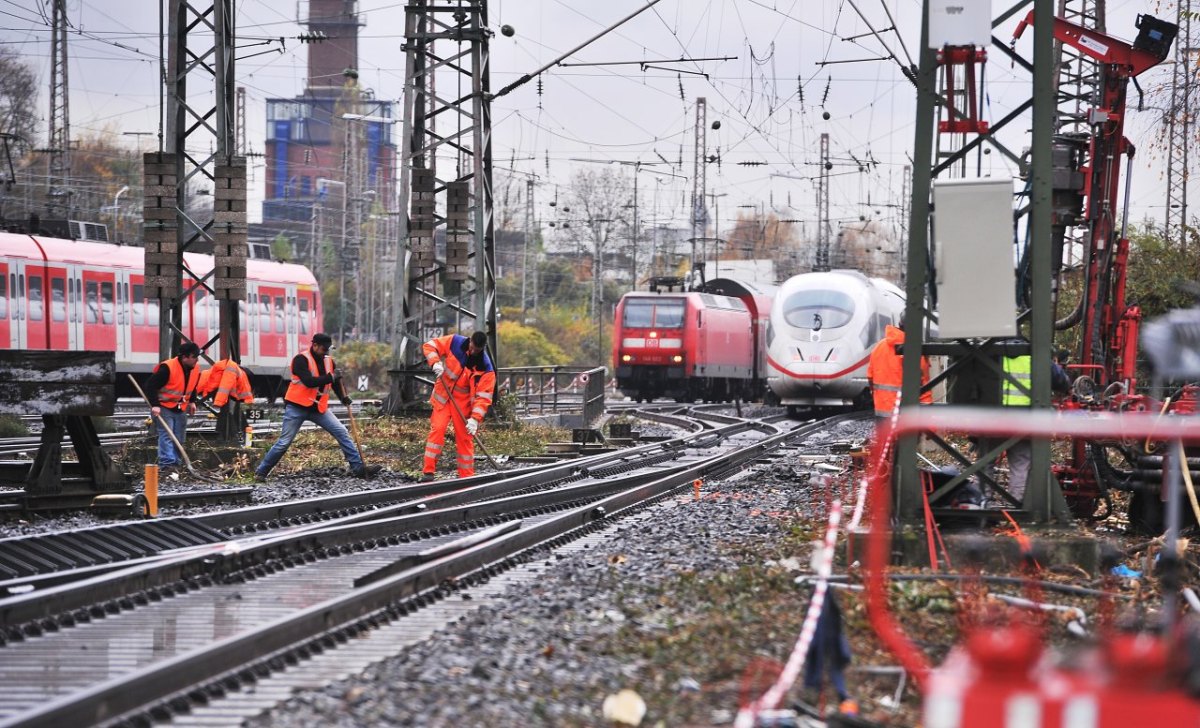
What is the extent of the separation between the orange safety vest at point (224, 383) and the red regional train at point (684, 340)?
21.8 metres

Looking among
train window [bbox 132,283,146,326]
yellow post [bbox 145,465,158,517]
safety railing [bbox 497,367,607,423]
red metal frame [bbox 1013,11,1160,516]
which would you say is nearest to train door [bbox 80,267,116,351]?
train window [bbox 132,283,146,326]

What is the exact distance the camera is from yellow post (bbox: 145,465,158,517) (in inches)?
448

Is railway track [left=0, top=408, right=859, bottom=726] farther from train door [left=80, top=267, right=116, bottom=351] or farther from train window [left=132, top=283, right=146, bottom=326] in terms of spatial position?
train window [left=132, top=283, right=146, bottom=326]

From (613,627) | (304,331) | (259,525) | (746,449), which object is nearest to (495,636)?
(613,627)

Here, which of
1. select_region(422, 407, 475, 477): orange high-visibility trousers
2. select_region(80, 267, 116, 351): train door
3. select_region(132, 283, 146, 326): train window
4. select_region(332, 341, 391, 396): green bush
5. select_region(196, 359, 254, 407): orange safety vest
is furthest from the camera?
select_region(332, 341, 391, 396): green bush

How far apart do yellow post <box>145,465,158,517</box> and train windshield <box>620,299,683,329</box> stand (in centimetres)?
2809

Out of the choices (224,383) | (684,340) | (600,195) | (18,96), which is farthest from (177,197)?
(600,195)

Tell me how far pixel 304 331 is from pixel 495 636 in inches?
1221

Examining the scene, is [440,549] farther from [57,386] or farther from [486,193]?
[486,193]

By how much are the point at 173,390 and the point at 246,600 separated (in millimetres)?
8227

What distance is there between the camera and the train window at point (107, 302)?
29.7m

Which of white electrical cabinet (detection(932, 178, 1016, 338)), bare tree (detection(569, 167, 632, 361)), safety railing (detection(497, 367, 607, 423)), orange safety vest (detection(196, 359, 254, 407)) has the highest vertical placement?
bare tree (detection(569, 167, 632, 361))

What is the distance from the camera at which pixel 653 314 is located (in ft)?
130

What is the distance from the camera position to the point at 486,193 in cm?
2312
